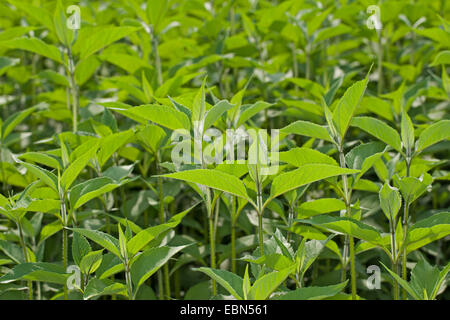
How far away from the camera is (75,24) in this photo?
1572 mm

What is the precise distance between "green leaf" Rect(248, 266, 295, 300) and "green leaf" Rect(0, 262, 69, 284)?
15.9 inches

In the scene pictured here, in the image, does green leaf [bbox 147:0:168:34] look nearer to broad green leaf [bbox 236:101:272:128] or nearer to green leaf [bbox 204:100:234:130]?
broad green leaf [bbox 236:101:272:128]

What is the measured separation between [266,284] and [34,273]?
1.57 ft

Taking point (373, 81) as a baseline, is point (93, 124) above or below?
below

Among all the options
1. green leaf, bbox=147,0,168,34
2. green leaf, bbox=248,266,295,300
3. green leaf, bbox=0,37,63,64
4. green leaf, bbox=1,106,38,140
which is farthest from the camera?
green leaf, bbox=147,0,168,34

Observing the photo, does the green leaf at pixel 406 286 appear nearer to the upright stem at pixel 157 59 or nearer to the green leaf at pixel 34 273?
the green leaf at pixel 34 273

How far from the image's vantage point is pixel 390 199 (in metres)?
1.09

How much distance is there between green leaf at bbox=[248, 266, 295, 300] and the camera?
0.96 metres

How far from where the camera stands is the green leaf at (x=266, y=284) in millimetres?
955

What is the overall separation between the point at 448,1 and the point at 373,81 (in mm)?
444

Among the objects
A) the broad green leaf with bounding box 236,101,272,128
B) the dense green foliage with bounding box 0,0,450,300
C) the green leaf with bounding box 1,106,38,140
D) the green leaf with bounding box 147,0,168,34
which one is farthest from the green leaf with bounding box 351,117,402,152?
the green leaf with bounding box 1,106,38,140

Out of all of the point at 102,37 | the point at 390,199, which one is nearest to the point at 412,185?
the point at 390,199
